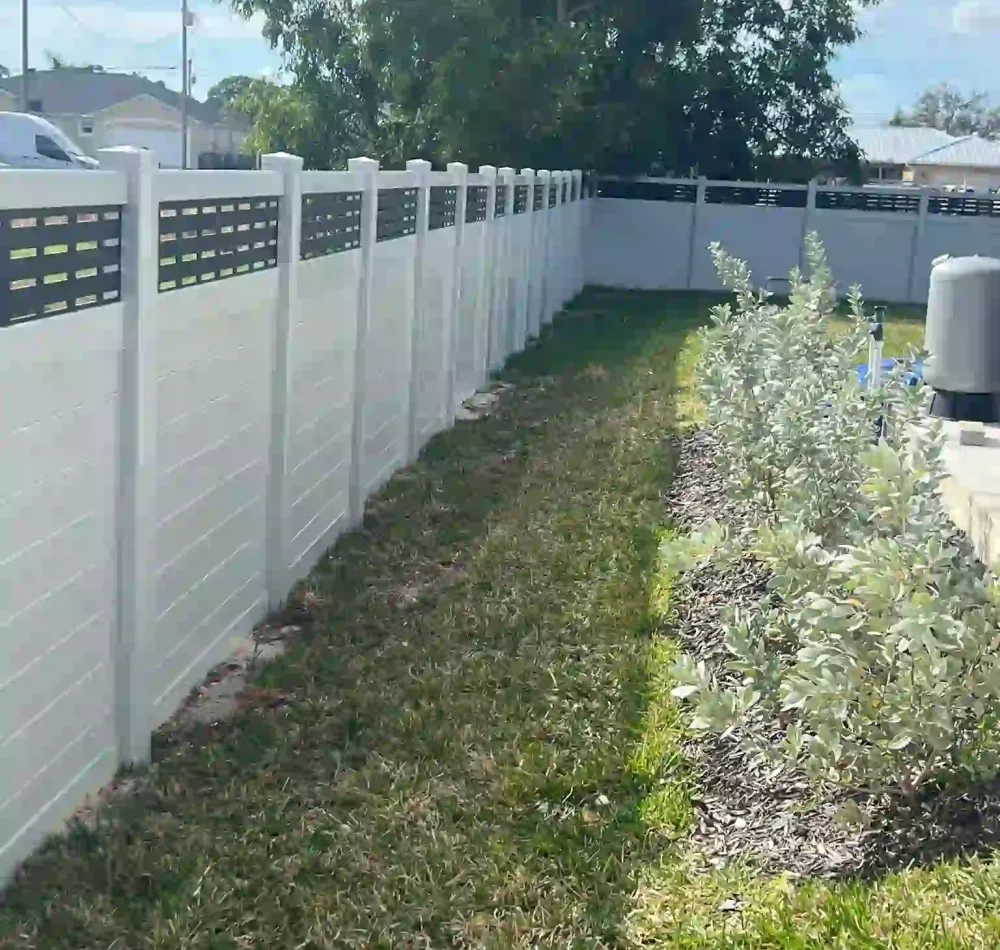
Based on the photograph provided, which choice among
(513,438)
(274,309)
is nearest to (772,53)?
(513,438)

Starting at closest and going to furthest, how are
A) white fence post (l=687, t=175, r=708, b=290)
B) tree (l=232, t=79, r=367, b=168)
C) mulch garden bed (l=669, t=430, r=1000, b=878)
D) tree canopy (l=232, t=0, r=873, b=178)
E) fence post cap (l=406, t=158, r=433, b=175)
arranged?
mulch garden bed (l=669, t=430, r=1000, b=878) → fence post cap (l=406, t=158, r=433, b=175) → tree canopy (l=232, t=0, r=873, b=178) → white fence post (l=687, t=175, r=708, b=290) → tree (l=232, t=79, r=367, b=168)

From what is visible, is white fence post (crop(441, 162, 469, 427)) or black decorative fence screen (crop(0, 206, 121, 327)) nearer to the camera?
black decorative fence screen (crop(0, 206, 121, 327))

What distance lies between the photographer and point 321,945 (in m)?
3.18

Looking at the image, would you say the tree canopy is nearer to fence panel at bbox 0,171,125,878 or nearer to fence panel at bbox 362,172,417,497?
fence panel at bbox 362,172,417,497

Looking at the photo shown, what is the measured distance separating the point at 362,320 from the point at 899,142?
72.0 m

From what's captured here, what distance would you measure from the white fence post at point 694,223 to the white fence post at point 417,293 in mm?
15753

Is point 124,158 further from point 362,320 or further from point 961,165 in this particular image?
point 961,165

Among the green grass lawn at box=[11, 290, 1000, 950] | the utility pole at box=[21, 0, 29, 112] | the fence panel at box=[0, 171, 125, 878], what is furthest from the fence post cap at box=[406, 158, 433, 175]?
the utility pole at box=[21, 0, 29, 112]

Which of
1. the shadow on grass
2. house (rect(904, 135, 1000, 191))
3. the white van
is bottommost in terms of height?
the shadow on grass

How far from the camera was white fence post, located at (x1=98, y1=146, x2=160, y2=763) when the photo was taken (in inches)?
146

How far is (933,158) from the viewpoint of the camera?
70250 mm

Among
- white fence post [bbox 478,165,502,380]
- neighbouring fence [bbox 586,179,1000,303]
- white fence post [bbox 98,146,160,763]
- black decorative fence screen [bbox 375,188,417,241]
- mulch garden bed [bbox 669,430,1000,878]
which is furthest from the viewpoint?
neighbouring fence [bbox 586,179,1000,303]

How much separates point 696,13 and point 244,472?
20.6 m

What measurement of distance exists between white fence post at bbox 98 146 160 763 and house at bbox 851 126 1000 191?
6884 cm
